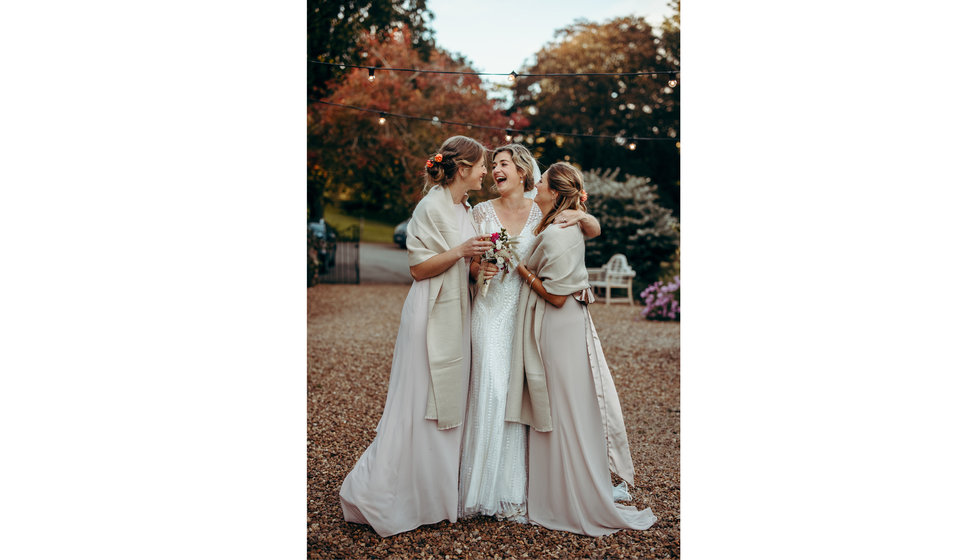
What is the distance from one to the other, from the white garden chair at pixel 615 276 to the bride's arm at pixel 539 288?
31.1ft

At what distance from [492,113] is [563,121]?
3.59 m

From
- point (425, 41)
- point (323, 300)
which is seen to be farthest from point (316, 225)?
point (425, 41)

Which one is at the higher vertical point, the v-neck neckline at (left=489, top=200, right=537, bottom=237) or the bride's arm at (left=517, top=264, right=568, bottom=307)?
the v-neck neckline at (left=489, top=200, right=537, bottom=237)

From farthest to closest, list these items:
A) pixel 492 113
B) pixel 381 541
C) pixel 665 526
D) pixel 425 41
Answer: pixel 425 41 → pixel 492 113 → pixel 665 526 → pixel 381 541

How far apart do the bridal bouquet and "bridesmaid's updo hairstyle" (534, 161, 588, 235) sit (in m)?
0.21

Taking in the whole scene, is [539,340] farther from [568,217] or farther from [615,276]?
[615,276]

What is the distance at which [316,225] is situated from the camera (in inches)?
591

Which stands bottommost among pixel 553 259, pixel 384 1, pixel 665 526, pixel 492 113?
pixel 665 526

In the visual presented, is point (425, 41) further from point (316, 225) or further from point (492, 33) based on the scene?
point (316, 225)

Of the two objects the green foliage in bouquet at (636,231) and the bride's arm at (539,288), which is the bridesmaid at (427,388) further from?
the green foliage in bouquet at (636,231)

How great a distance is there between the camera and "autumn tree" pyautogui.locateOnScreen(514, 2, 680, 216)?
52.1 ft

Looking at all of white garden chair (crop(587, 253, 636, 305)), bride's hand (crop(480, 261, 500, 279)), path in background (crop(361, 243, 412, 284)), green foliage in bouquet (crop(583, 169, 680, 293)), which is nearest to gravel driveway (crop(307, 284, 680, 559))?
bride's hand (crop(480, 261, 500, 279))

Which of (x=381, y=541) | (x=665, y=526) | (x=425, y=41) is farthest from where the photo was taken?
(x=425, y=41)

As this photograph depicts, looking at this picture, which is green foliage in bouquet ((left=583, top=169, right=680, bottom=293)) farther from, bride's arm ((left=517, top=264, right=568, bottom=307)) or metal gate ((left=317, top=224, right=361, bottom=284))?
bride's arm ((left=517, top=264, right=568, bottom=307))
